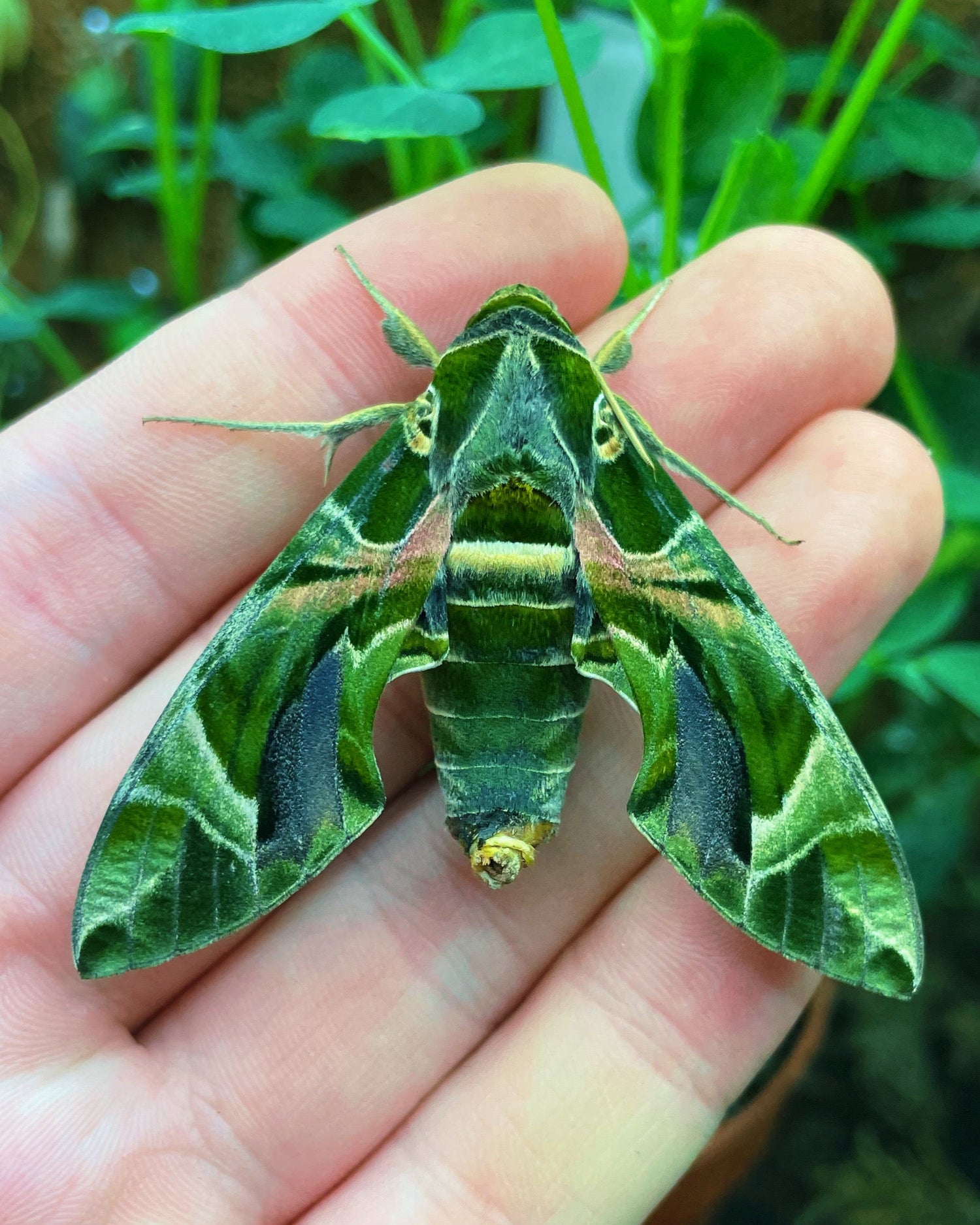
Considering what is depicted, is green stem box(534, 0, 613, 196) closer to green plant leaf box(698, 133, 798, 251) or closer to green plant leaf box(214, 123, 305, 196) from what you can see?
green plant leaf box(698, 133, 798, 251)

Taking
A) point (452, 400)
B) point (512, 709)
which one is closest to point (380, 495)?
point (452, 400)

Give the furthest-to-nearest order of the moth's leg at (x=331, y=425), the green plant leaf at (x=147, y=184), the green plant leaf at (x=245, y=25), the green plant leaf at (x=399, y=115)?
1. the green plant leaf at (x=147, y=184)
2. the moth's leg at (x=331, y=425)
3. the green plant leaf at (x=399, y=115)
4. the green plant leaf at (x=245, y=25)

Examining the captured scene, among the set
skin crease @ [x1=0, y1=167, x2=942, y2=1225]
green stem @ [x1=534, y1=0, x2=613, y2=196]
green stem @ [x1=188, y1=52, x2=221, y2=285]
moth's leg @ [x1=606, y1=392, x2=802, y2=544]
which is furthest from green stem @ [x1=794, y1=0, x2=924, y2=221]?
green stem @ [x1=188, y1=52, x2=221, y2=285]

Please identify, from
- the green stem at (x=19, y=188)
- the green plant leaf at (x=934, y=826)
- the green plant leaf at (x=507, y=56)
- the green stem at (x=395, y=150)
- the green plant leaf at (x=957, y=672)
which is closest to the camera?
the green plant leaf at (x=507, y=56)

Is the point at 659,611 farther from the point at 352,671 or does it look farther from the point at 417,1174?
the point at 417,1174

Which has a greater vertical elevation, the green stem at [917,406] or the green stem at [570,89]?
the green stem at [570,89]

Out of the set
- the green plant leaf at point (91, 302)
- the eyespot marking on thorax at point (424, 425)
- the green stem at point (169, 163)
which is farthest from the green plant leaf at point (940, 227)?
the green plant leaf at point (91, 302)

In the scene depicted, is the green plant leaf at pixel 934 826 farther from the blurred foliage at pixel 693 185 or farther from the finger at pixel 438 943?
the finger at pixel 438 943
